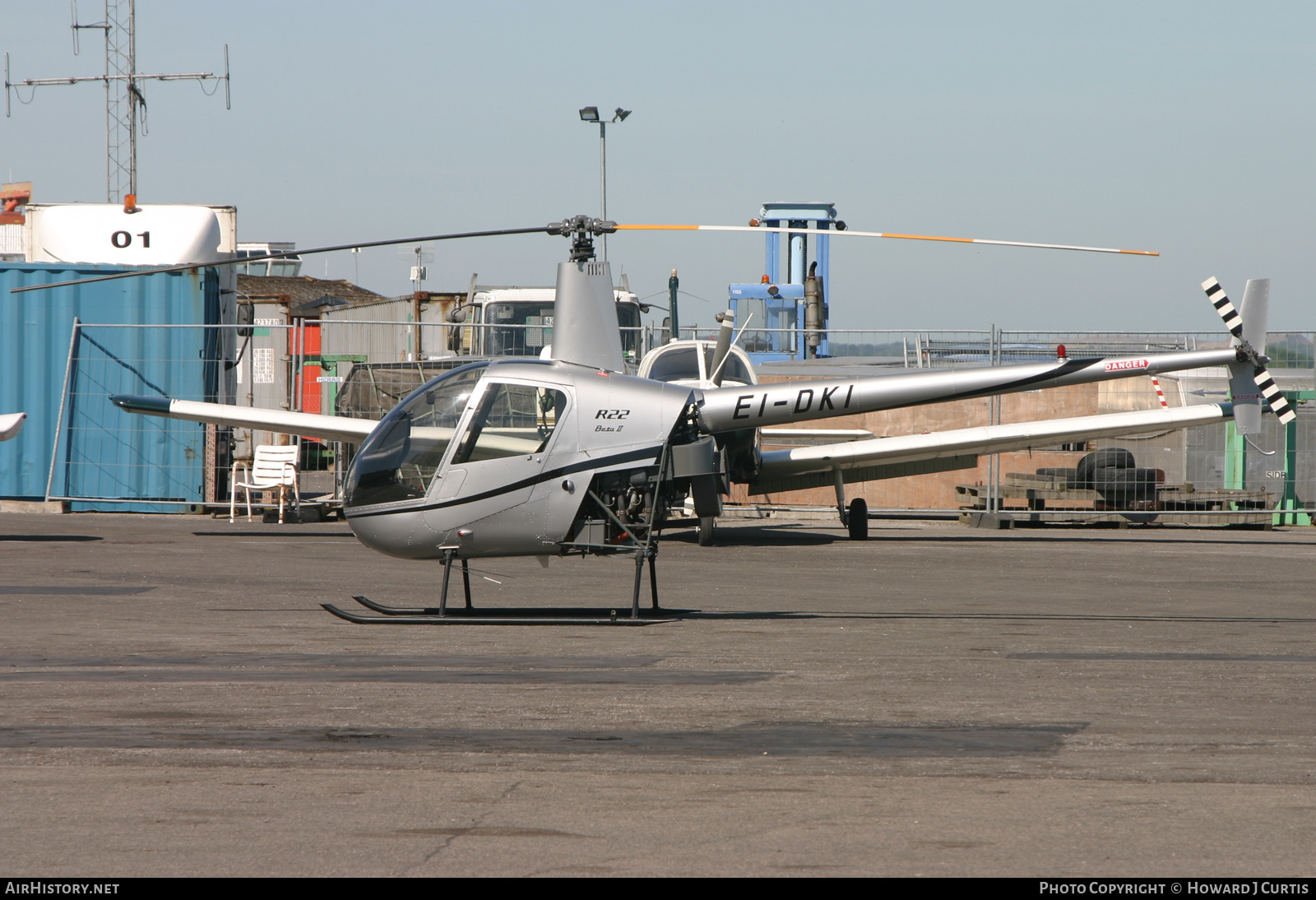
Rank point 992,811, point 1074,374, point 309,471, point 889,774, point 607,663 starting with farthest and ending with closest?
1. point 309,471
2. point 1074,374
3. point 607,663
4. point 889,774
5. point 992,811

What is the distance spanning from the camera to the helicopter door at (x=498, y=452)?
367 inches

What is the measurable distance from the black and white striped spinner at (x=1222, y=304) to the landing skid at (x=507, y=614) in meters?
5.86

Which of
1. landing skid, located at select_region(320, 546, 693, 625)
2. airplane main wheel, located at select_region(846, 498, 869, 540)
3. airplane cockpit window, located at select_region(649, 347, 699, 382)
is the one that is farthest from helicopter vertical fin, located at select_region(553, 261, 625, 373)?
airplane main wheel, located at select_region(846, 498, 869, 540)

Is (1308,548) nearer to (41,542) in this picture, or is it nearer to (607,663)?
(607,663)

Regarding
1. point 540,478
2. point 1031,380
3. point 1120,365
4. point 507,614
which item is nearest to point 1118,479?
point 1120,365

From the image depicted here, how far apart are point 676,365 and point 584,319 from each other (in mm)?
5740

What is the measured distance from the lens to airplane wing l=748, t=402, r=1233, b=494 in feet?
53.0

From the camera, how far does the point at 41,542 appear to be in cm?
1538

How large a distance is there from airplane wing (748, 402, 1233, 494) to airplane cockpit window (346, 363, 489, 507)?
719cm

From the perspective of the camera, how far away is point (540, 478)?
9.44 m

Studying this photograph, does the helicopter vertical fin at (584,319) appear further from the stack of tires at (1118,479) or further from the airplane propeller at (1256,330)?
the stack of tires at (1118,479)

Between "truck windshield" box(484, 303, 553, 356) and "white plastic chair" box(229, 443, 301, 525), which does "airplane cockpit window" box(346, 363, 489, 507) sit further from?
"truck windshield" box(484, 303, 553, 356)

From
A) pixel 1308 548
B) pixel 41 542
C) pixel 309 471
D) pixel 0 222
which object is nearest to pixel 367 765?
pixel 41 542

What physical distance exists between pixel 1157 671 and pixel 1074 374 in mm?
3891
